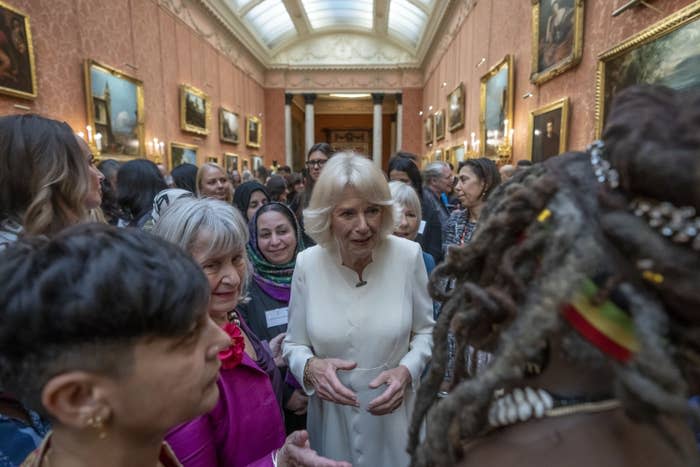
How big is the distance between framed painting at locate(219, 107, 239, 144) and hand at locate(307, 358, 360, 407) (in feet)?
43.8

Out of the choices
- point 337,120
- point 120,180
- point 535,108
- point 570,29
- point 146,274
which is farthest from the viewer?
point 337,120

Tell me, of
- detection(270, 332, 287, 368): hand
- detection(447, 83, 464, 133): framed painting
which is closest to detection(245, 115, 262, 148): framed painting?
detection(447, 83, 464, 133): framed painting

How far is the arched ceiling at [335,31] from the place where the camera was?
50.6 feet

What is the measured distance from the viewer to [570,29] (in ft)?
16.6

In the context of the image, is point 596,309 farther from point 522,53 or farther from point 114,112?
point 114,112

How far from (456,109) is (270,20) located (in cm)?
1023

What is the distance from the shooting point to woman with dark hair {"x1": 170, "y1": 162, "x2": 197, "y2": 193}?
177 inches

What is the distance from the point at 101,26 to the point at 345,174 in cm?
806

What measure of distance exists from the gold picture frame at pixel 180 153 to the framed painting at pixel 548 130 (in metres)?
7.80

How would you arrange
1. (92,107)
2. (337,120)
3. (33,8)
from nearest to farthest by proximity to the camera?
1. (33,8)
2. (92,107)
3. (337,120)

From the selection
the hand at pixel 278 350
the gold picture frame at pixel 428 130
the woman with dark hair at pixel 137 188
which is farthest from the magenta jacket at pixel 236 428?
the gold picture frame at pixel 428 130

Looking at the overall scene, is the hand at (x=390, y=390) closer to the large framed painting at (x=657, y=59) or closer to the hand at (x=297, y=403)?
the hand at (x=297, y=403)

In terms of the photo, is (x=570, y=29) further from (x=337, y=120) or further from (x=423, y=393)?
(x=337, y=120)

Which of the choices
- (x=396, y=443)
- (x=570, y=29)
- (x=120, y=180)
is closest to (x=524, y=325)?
(x=396, y=443)
